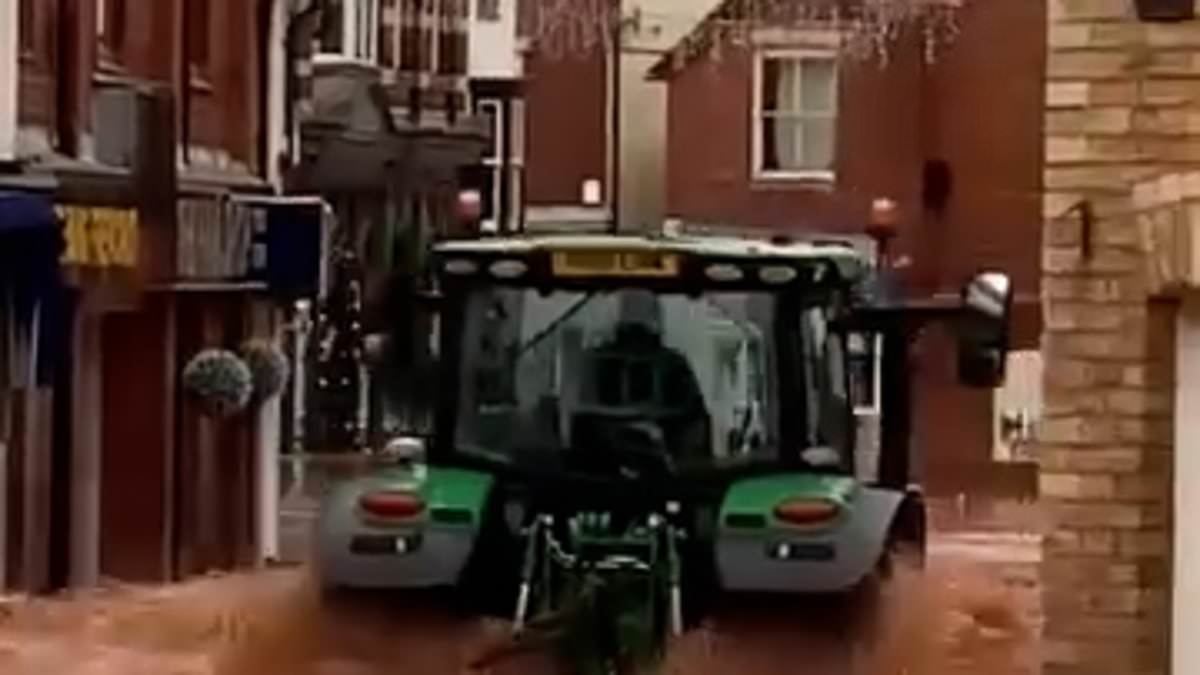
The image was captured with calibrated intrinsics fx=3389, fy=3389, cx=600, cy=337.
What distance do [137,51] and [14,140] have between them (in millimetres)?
5263

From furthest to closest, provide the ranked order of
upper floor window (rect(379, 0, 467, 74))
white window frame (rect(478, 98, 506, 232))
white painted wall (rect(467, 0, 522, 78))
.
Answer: white painted wall (rect(467, 0, 522, 78))
white window frame (rect(478, 98, 506, 232))
upper floor window (rect(379, 0, 467, 74))

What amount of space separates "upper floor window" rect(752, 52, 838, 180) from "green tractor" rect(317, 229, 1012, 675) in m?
26.8

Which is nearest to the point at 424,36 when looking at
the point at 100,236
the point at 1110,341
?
the point at 100,236

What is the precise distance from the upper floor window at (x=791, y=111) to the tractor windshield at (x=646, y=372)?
27310 mm

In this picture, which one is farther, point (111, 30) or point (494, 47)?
point (494, 47)

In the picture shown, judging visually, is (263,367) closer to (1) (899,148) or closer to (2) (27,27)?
(2) (27,27)

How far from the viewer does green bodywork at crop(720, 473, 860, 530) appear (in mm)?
15781

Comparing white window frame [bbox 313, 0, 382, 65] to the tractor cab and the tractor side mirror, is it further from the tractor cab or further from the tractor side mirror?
the tractor side mirror

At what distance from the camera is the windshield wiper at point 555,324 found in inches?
655

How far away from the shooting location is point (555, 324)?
1670 centimetres

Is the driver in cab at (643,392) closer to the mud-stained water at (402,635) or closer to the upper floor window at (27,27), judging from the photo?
the mud-stained water at (402,635)

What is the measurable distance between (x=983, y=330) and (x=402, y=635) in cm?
354

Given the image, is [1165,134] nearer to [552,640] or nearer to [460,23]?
[552,640]

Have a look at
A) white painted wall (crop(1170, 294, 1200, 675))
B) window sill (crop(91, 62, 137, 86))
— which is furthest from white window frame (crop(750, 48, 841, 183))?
white painted wall (crop(1170, 294, 1200, 675))
